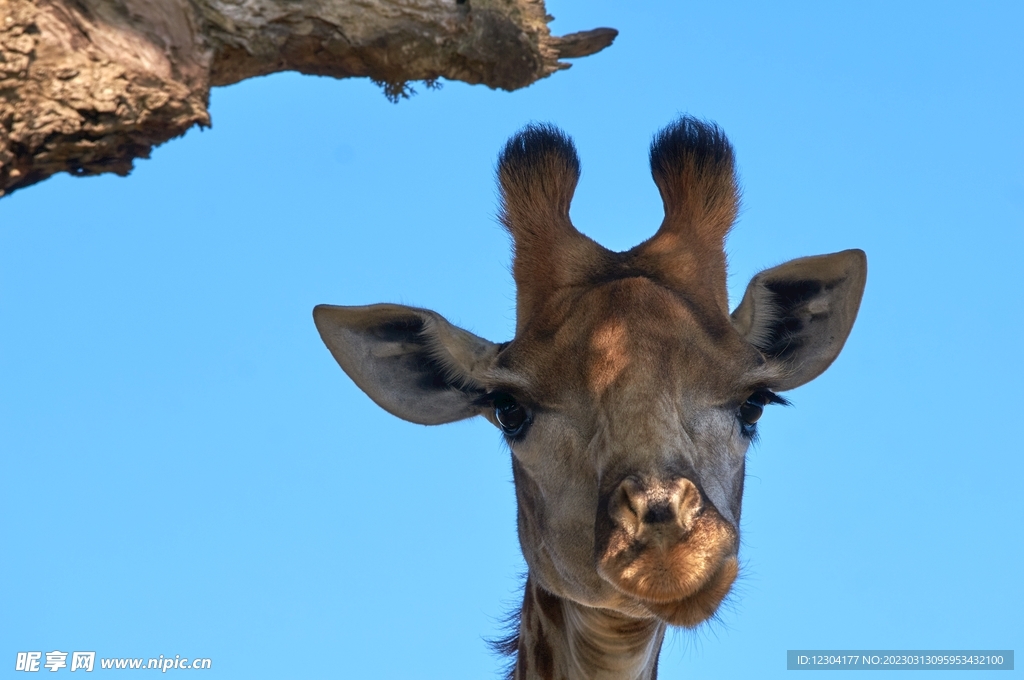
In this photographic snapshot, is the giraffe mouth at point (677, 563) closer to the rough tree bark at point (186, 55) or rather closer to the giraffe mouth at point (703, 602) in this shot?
the giraffe mouth at point (703, 602)

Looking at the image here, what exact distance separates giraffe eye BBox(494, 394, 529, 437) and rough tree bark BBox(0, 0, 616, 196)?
77.8 inches

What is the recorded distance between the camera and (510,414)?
592 cm

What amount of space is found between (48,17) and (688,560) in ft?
10.5

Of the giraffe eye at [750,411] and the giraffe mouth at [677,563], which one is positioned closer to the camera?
the giraffe mouth at [677,563]

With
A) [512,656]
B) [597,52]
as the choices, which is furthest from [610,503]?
[512,656]

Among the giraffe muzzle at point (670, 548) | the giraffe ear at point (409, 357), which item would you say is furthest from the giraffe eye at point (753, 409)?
the giraffe ear at point (409, 357)

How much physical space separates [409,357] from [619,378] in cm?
175

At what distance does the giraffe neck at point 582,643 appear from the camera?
5938 millimetres

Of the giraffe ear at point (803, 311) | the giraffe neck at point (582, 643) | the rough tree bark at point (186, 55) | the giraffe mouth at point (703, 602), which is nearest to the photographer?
the rough tree bark at point (186, 55)

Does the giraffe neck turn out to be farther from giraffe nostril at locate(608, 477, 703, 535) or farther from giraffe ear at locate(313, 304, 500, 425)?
giraffe nostril at locate(608, 477, 703, 535)

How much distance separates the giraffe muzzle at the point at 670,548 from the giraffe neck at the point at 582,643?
130cm

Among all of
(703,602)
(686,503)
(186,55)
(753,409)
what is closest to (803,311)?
(753,409)

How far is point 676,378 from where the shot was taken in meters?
5.27

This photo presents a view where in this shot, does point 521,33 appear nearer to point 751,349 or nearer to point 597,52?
point 597,52
